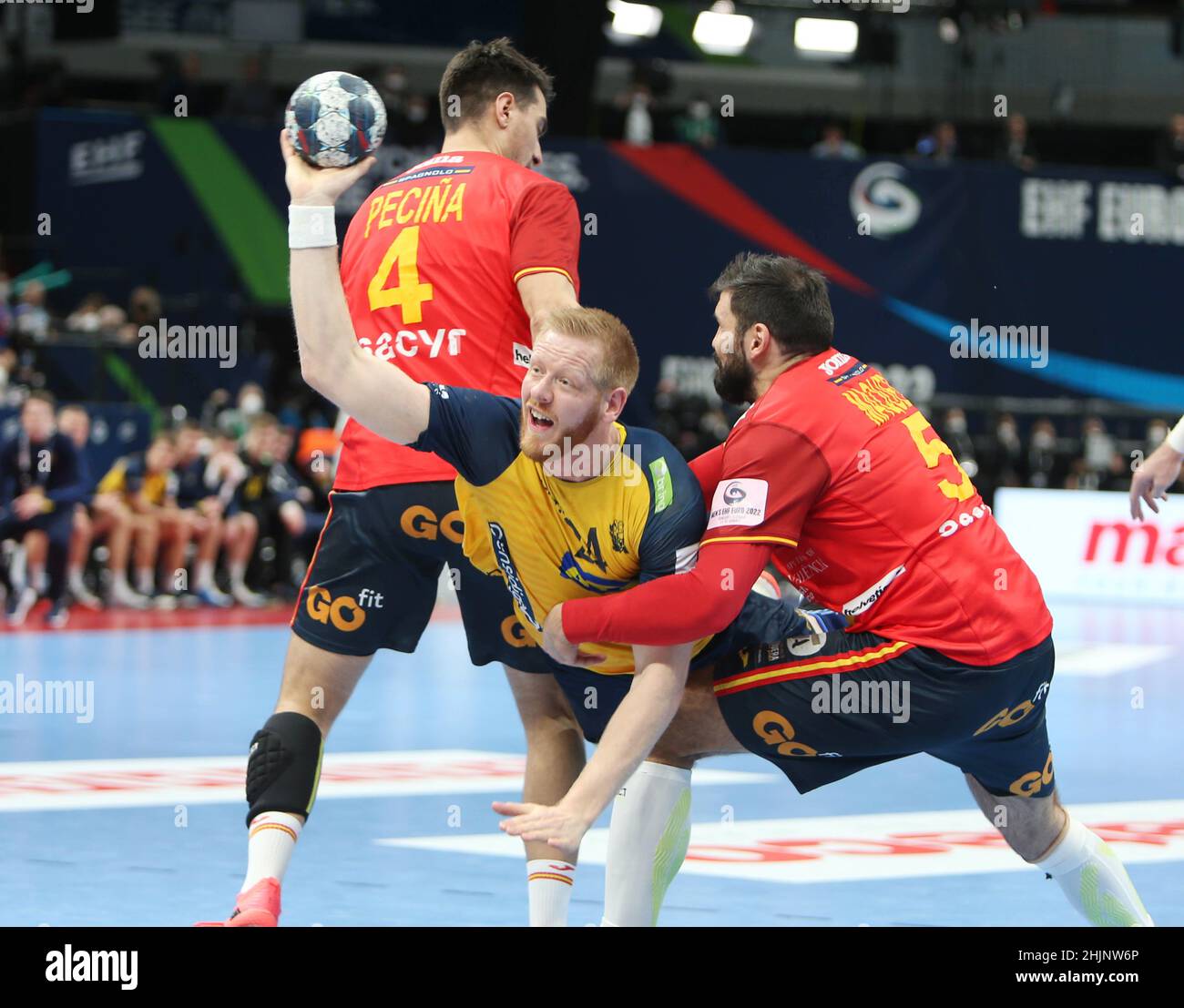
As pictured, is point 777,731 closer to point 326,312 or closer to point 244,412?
point 326,312

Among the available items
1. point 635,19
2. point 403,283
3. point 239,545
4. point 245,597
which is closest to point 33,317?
point 239,545

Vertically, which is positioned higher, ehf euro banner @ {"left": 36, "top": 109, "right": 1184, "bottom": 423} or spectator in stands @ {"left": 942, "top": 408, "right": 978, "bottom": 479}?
ehf euro banner @ {"left": 36, "top": 109, "right": 1184, "bottom": 423}

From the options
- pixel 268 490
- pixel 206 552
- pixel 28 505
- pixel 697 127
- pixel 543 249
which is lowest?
pixel 206 552

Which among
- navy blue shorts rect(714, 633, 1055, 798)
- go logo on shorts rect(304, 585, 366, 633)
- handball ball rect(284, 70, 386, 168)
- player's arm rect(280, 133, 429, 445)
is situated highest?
handball ball rect(284, 70, 386, 168)

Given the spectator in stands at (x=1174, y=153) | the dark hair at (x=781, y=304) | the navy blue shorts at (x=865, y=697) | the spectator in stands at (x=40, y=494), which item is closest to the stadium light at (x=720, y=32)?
the spectator in stands at (x=1174, y=153)

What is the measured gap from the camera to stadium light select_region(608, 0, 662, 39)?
25.3 metres

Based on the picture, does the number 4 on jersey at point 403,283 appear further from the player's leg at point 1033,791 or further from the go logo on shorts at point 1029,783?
the go logo on shorts at point 1029,783

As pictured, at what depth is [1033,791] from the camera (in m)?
4.45

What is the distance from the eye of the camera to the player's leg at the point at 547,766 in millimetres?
4305

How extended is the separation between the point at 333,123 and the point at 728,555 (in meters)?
1.28

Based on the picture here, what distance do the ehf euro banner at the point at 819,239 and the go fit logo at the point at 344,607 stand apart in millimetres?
15532

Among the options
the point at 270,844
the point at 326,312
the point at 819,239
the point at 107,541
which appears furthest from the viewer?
the point at 819,239

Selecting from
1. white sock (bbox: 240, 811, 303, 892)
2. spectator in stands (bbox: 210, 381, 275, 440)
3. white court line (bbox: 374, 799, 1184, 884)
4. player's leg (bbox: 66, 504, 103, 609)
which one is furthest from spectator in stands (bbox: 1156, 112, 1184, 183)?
white sock (bbox: 240, 811, 303, 892)

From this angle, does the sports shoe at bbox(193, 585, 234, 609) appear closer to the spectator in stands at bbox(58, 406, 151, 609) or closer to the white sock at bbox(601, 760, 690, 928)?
the spectator in stands at bbox(58, 406, 151, 609)
